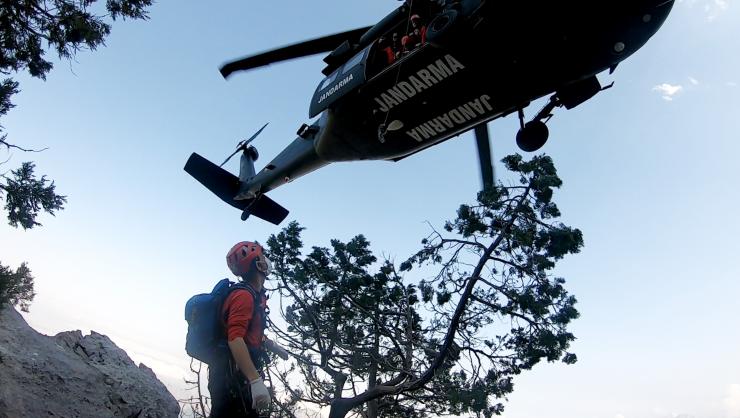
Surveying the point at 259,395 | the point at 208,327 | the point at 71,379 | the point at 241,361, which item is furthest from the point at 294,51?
the point at 71,379

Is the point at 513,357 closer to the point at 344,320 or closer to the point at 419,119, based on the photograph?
the point at 344,320

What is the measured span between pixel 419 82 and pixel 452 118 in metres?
0.63

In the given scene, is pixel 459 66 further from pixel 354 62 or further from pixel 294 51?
pixel 294 51

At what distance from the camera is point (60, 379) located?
35.9 feet

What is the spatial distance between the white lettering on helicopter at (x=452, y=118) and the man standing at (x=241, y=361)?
300cm

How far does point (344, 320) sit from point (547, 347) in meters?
5.11

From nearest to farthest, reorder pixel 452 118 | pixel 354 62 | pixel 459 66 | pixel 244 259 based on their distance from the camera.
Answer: pixel 244 259 < pixel 459 66 < pixel 452 118 < pixel 354 62

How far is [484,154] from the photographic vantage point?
5898 mm

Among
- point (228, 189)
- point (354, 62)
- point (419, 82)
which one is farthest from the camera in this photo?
point (228, 189)

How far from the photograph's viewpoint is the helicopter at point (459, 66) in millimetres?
4305

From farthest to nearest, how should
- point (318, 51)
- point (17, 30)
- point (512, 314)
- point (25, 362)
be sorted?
point (25, 362)
point (512, 314)
point (17, 30)
point (318, 51)

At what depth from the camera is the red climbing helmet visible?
3506 mm

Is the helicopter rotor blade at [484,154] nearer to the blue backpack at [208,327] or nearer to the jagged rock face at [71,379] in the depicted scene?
the blue backpack at [208,327]

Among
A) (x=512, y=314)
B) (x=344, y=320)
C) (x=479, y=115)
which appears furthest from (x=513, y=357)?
(x=479, y=115)
